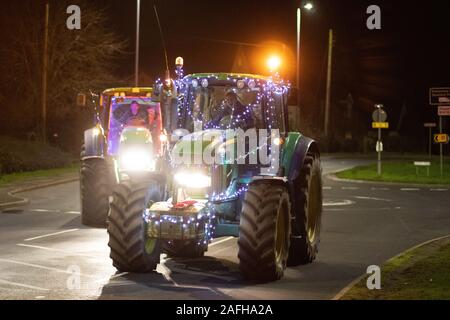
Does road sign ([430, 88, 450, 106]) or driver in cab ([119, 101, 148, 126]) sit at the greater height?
road sign ([430, 88, 450, 106])

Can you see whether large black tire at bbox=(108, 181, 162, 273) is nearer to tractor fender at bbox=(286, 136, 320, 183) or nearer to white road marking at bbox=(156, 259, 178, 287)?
white road marking at bbox=(156, 259, 178, 287)

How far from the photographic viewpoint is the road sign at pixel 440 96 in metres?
34.3

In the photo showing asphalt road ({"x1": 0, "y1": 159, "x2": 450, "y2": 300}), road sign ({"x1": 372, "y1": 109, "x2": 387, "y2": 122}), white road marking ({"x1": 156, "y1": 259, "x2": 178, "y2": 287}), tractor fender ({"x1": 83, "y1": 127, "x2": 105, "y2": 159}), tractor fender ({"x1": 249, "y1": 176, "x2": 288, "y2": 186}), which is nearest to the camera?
asphalt road ({"x1": 0, "y1": 159, "x2": 450, "y2": 300})

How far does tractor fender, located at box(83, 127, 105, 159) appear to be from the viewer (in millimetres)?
21094

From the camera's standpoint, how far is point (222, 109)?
45.1 feet

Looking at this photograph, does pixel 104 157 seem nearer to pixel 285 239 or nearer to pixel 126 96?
pixel 126 96

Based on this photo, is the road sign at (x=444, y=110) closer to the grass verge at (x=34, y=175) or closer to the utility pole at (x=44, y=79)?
the grass verge at (x=34, y=175)

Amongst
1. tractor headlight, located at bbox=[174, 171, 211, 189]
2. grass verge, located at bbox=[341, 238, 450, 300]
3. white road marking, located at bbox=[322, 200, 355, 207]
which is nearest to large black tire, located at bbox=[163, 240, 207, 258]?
tractor headlight, located at bbox=[174, 171, 211, 189]

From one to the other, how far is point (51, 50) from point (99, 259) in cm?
3529

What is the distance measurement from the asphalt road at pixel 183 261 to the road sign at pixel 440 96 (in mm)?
9934

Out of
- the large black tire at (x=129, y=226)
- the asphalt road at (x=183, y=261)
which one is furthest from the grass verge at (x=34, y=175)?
the large black tire at (x=129, y=226)

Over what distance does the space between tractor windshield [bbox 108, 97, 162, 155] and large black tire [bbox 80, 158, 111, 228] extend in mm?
2733

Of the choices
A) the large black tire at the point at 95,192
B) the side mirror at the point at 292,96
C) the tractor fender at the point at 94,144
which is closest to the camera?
the side mirror at the point at 292,96

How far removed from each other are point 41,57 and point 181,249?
1385 inches
